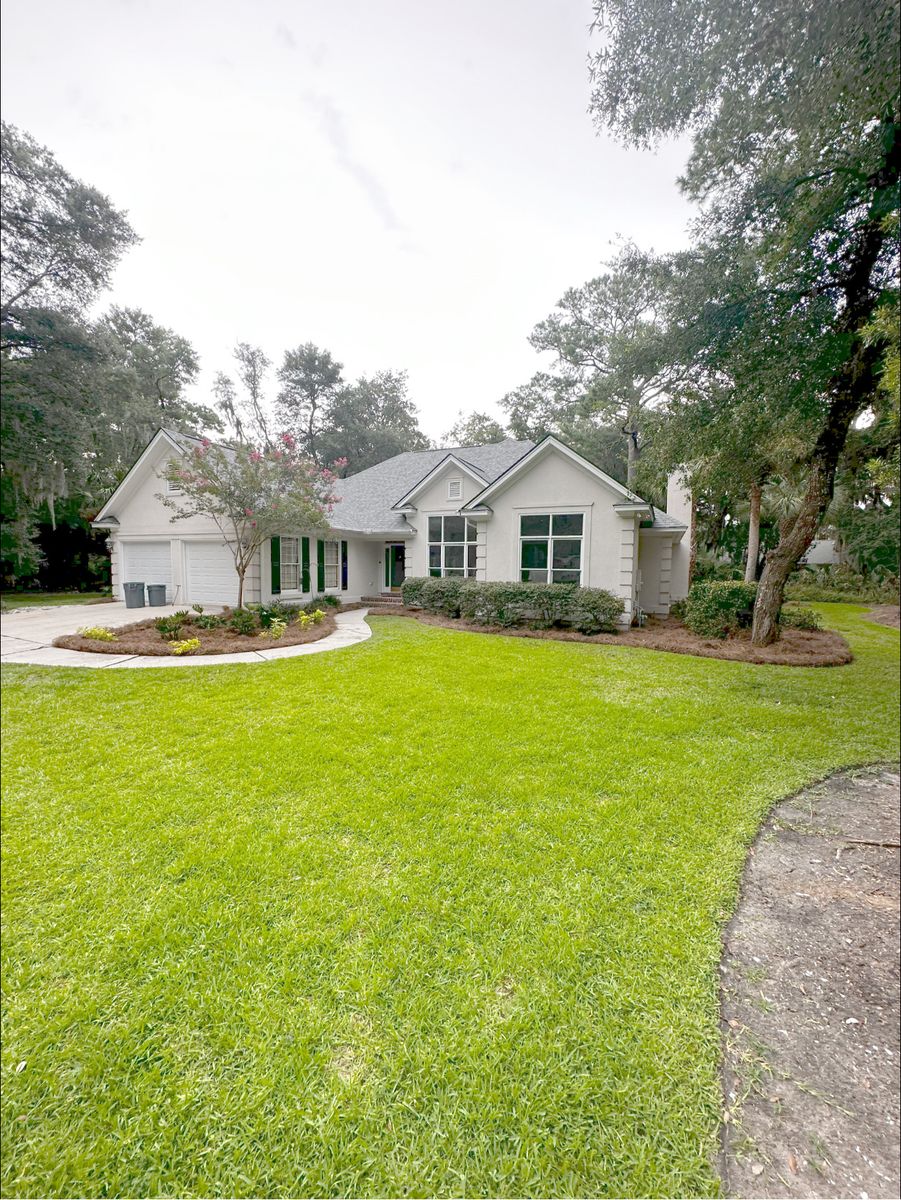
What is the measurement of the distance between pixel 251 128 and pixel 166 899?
8222 millimetres

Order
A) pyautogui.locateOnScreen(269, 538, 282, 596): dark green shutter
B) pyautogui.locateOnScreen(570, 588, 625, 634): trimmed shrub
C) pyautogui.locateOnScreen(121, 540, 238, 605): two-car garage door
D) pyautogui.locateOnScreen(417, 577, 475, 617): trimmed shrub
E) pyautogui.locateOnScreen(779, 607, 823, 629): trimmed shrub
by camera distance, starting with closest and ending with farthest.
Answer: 1. pyautogui.locateOnScreen(570, 588, 625, 634): trimmed shrub
2. pyautogui.locateOnScreen(779, 607, 823, 629): trimmed shrub
3. pyautogui.locateOnScreen(417, 577, 475, 617): trimmed shrub
4. pyautogui.locateOnScreen(269, 538, 282, 596): dark green shutter
5. pyautogui.locateOnScreen(121, 540, 238, 605): two-car garage door

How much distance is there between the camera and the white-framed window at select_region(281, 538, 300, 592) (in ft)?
44.2

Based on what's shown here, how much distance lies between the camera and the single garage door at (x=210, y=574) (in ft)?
44.4

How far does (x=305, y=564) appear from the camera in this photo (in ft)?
45.3

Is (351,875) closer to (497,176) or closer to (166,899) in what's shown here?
(166,899)

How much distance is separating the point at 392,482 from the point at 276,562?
21.9 ft

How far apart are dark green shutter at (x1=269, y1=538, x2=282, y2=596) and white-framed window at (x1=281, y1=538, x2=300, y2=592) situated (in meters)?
0.17

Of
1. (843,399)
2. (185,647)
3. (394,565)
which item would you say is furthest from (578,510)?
(185,647)

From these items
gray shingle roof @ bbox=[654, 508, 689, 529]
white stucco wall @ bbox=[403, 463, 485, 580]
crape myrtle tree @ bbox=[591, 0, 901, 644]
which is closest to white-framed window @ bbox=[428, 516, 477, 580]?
white stucco wall @ bbox=[403, 463, 485, 580]

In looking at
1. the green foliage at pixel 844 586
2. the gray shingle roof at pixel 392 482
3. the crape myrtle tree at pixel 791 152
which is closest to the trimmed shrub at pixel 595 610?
the crape myrtle tree at pixel 791 152

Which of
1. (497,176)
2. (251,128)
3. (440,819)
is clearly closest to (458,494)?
(497,176)

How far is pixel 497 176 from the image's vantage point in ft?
23.4

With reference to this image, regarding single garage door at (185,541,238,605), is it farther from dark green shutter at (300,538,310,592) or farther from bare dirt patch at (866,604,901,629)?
bare dirt patch at (866,604,901,629)

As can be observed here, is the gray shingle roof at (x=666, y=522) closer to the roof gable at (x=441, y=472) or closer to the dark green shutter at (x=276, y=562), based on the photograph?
the roof gable at (x=441, y=472)
